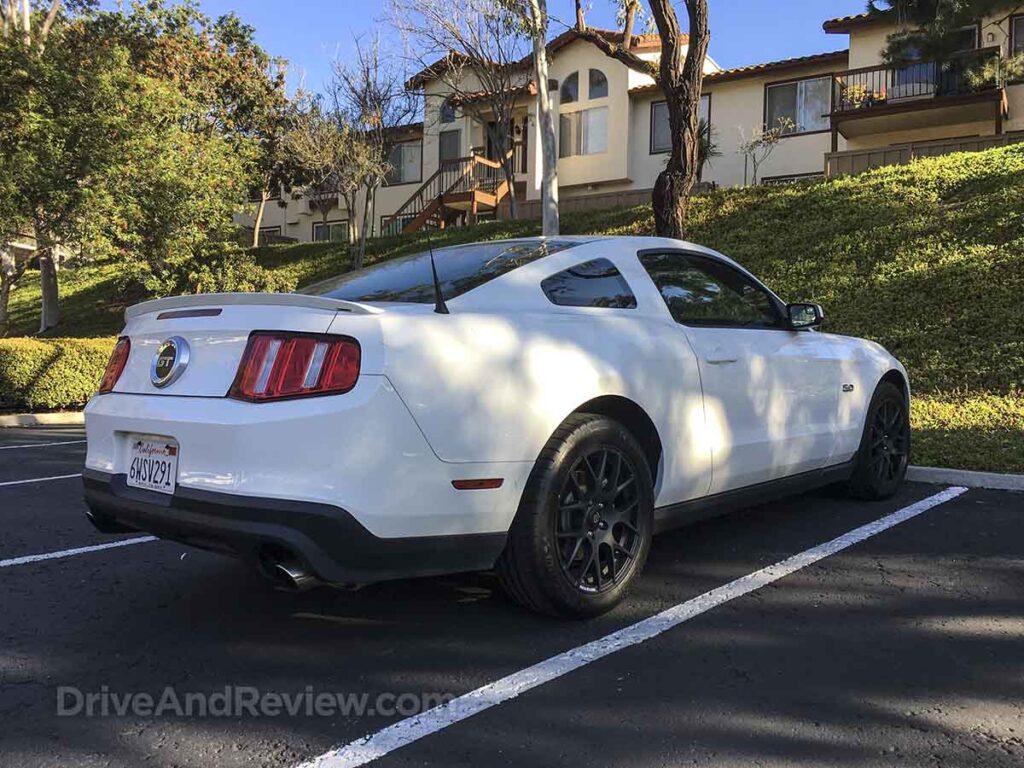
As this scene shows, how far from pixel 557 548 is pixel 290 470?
108 cm

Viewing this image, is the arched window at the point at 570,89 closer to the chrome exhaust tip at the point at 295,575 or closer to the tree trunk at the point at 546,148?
the tree trunk at the point at 546,148

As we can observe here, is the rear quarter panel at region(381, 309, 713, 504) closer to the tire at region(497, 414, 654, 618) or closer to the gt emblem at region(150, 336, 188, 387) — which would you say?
the tire at region(497, 414, 654, 618)

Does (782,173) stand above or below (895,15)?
below

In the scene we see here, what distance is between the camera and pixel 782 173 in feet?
74.7

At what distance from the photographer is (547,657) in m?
3.05

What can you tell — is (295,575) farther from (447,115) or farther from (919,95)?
(447,115)

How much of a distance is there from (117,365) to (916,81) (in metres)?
20.7

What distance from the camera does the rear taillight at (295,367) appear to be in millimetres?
2809

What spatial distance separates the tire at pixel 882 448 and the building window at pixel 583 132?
831 inches

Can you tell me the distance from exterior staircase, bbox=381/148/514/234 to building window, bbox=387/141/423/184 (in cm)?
379

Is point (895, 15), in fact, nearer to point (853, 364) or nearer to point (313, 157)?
point (313, 157)

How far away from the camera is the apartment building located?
1838 cm

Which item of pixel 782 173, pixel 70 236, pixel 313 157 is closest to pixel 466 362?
pixel 70 236

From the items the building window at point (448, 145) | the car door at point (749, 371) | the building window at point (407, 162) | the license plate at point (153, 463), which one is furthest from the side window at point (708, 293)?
the building window at point (407, 162)
